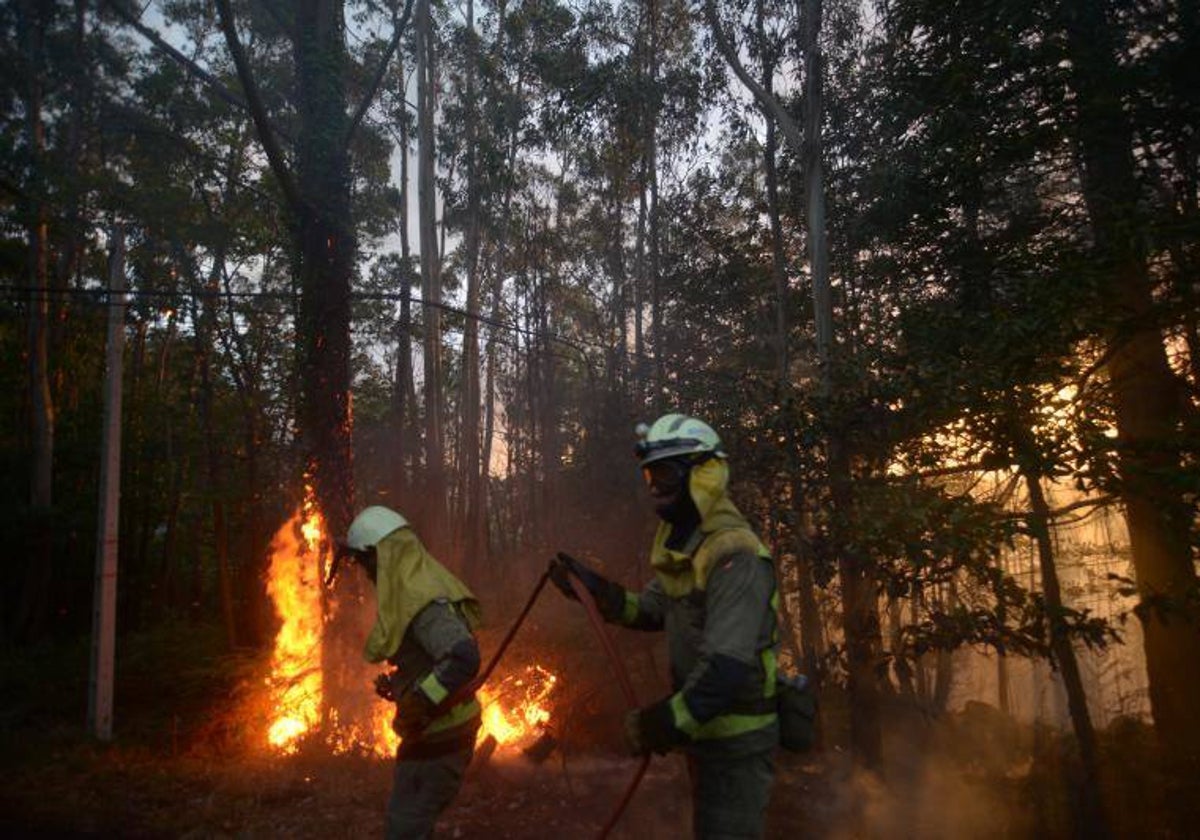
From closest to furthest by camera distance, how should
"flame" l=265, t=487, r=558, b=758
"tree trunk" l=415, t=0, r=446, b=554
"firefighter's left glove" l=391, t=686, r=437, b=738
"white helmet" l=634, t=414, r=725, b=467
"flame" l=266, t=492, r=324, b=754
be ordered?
"white helmet" l=634, t=414, r=725, b=467, "firefighter's left glove" l=391, t=686, r=437, b=738, "flame" l=265, t=487, r=558, b=758, "flame" l=266, t=492, r=324, b=754, "tree trunk" l=415, t=0, r=446, b=554

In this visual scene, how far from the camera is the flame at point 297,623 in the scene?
31.7ft

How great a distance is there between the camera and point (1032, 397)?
608 cm

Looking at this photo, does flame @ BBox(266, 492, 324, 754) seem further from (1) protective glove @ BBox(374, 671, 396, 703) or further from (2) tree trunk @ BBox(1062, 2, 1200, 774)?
(2) tree trunk @ BBox(1062, 2, 1200, 774)

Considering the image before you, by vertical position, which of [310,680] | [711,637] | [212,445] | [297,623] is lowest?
[310,680]

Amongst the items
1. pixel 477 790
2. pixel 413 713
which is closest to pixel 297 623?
pixel 477 790

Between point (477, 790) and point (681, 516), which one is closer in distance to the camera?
point (681, 516)

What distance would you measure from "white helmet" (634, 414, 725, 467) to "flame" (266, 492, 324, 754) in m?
7.80

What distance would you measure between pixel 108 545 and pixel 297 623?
7.80 ft

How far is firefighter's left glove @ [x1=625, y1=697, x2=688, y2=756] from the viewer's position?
2.77 metres

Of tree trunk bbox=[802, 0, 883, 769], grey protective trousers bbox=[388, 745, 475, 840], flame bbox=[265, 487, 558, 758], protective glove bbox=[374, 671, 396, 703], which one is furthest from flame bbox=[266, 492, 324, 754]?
grey protective trousers bbox=[388, 745, 475, 840]

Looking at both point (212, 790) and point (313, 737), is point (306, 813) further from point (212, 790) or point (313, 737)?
point (313, 737)

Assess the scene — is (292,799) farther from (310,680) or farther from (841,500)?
(841,500)

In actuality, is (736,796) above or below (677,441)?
below

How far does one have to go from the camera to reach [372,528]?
3.86 meters
